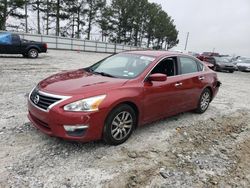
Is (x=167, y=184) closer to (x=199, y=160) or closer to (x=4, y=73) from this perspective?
(x=199, y=160)

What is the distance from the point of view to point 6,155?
373 centimetres

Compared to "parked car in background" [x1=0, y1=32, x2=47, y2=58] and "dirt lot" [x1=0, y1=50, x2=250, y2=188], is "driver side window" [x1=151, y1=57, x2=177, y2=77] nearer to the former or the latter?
"dirt lot" [x1=0, y1=50, x2=250, y2=188]

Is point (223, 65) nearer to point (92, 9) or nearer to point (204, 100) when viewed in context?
point (204, 100)

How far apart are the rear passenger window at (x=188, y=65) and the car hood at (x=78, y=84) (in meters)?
1.80

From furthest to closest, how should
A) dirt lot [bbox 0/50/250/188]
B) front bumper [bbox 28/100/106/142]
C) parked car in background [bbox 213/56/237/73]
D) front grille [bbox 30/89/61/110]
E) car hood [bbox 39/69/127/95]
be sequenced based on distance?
1. parked car in background [bbox 213/56/237/73]
2. car hood [bbox 39/69/127/95]
3. front grille [bbox 30/89/61/110]
4. front bumper [bbox 28/100/106/142]
5. dirt lot [bbox 0/50/250/188]

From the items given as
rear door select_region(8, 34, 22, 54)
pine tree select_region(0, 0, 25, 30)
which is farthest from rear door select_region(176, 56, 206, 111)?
pine tree select_region(0, 0, 25, 30)

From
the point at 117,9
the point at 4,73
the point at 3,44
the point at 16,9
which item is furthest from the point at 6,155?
the point at 117,9

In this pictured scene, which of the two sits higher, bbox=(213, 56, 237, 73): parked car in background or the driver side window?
the driver side window

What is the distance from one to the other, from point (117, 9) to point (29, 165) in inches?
1602

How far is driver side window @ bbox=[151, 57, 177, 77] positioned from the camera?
4.91 meters

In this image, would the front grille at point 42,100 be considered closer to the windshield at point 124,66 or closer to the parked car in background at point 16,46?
the windshield at point 124,66

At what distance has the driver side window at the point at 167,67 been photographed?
16.1 ft

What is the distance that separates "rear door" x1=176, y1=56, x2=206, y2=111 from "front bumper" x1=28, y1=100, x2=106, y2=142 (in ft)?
6.84

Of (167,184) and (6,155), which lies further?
(6,155)
